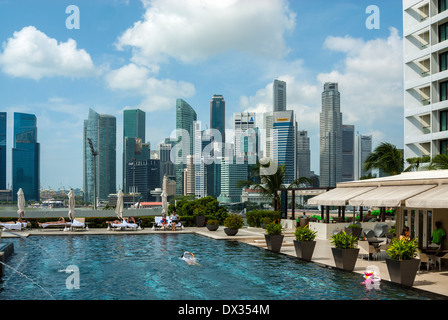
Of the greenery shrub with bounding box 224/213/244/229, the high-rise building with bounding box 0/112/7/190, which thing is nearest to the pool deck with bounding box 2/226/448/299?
the greenery shrub with bounding box 224/213/244/229

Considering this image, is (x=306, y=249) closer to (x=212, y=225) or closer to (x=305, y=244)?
(x=305, y=244)

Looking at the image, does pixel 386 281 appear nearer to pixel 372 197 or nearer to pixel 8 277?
pixel 372 197

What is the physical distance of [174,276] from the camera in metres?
13.7

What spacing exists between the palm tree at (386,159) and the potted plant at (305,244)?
2190 centimetres

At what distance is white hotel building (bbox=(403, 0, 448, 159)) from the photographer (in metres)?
46.0

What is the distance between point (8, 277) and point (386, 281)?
11.5m

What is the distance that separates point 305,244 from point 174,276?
552 cm

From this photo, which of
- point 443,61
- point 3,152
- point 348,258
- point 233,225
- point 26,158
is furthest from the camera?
point 26,158

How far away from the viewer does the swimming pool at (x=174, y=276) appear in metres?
11.0

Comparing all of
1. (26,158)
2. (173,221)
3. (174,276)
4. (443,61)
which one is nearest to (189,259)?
(174,276)

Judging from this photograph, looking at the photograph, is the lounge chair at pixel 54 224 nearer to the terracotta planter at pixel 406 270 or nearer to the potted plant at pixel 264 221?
the potted plant at pixel 264 221

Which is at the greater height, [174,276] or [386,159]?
[386,159]
